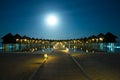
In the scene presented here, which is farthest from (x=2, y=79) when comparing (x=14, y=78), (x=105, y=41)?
(x=105, y=41)

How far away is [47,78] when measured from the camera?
54.8ft

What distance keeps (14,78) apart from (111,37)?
8385 cm

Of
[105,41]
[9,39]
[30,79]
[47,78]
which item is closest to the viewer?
[30,79]

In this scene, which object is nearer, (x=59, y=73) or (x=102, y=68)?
(x=59, y=73)

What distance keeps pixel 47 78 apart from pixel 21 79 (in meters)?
1.60

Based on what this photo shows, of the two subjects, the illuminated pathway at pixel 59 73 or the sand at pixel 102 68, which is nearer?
the illuminated pathway at pixel 59 73

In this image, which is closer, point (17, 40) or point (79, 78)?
point (79, 78)

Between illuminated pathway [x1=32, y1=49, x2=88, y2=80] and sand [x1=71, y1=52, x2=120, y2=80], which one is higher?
illuminated pathway [x1=32, y1=49, x2=88, y2=80]

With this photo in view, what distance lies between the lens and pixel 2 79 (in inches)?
632

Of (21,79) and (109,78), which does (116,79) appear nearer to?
(109,78)

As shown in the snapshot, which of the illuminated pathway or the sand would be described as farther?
the sand

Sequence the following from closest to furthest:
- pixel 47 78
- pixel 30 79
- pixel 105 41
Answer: pixel 30 79, pixel 47 78, pixel 105 41

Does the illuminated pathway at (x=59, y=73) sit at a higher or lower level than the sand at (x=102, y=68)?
higher

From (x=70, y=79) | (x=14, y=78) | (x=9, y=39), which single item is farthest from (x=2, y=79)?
(x=9, y=39)
